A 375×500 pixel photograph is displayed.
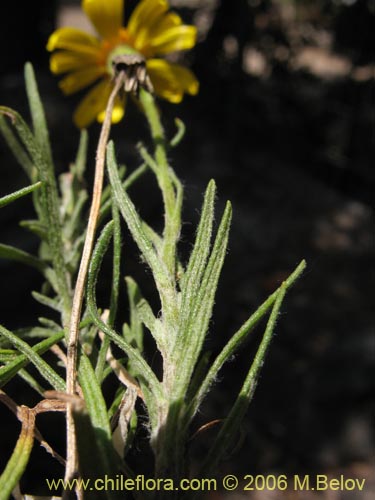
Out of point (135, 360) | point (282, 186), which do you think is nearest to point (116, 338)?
point (135, 360)

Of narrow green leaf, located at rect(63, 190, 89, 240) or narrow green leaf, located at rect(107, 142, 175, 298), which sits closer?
narrow green leaf, located at rect(107, 142, 175, 298)

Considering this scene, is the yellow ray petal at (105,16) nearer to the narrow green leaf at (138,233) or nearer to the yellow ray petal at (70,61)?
the yellow ray petal at (70,61)

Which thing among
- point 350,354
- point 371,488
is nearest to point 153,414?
point 371,488

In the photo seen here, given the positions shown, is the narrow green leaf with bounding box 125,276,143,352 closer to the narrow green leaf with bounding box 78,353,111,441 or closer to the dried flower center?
the narrow green leaf with bounding box 78,353,111,441

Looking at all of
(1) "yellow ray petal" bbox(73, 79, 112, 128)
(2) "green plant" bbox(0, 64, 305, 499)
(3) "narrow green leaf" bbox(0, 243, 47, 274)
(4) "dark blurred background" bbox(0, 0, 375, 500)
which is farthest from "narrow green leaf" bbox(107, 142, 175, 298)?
(4) "dark blurred background" bbox(0, 0, 375, 500)

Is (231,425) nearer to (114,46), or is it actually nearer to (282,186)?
(114,46)

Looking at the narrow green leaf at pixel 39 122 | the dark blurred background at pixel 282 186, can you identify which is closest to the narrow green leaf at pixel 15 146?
the narrow green leaf at pixel 39 122

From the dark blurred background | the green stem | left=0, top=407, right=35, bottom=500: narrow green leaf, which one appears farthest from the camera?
the dark blurred background
